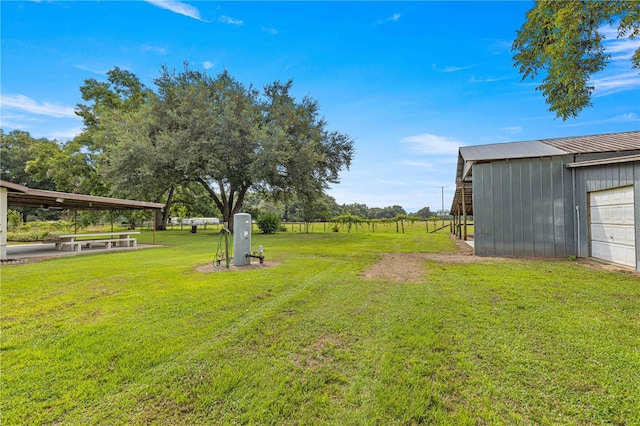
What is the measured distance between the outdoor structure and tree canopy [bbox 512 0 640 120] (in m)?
2.19

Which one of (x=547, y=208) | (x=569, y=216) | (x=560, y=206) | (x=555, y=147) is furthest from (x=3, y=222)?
(x=555, y=147)

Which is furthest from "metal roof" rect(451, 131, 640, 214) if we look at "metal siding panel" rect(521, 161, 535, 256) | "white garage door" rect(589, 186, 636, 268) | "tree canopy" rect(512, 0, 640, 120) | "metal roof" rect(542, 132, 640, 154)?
Answer: "tree canopy" rect(512, 0, 640, 120)

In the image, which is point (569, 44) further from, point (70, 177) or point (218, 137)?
point (70, 177)

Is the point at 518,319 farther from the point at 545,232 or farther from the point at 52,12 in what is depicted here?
the point at 52,12

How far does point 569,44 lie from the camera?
18.9ft

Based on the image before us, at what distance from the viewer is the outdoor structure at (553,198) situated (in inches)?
300

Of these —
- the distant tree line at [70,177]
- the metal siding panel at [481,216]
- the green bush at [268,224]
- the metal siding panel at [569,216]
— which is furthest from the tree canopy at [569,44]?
the green bush at [268,224]

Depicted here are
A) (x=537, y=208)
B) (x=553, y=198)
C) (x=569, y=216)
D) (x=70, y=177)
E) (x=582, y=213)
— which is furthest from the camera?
(x=70, y=177)

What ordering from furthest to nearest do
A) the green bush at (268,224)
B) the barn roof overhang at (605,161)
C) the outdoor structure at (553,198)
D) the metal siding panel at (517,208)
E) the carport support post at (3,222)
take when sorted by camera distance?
the green bush at (268,224), the metal siding panel at (517,208), the carport support post at (3,222), the outdoor structure at (553,198), the barn roof overhang at (605,161)

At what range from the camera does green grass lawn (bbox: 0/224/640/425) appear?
1.94 metres

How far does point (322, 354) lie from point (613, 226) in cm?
890

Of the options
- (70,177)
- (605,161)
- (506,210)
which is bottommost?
(506,210)

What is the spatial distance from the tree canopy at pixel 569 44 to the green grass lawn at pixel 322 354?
439cm

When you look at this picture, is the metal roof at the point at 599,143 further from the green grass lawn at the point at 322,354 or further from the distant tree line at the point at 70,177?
the distant tree line at the point at 70,177
